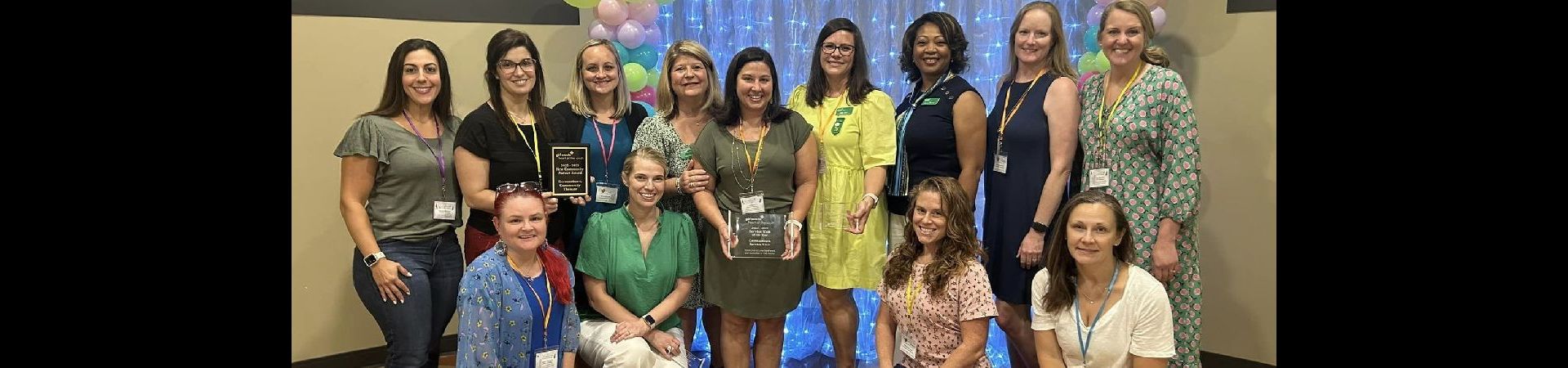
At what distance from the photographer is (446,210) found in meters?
3.46

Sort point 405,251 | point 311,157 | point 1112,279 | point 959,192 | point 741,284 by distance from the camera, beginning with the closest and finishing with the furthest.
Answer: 1. point 1112,279
2. point 959,192
3. point 405,251
4. point 741,284
5. point 311,157

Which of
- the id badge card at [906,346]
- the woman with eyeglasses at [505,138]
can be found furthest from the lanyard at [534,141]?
the id badge card at [906,346]

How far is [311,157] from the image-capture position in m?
4.77

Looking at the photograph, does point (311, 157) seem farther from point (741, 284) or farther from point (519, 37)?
point (741, 284)

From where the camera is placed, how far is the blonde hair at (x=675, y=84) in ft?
12.0

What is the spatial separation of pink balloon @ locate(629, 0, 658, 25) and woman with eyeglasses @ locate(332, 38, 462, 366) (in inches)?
52.1

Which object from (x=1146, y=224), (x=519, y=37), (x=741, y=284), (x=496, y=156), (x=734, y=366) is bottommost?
(x=734, y=366)

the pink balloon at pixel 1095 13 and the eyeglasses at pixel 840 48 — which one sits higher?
the pink balloon at pixel 1095 13

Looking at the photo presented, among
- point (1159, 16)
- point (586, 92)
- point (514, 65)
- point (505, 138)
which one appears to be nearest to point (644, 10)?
point (586, 92)

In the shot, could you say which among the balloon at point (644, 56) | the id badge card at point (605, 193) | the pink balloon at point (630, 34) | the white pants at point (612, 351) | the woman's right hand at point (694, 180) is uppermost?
the pink balloon at point (630, 34)

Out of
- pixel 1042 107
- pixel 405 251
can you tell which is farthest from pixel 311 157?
pixel 1042 107

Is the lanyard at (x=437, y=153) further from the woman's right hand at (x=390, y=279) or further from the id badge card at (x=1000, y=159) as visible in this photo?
the id badge card at (x=1000, y=159)

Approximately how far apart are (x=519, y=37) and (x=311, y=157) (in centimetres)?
181
